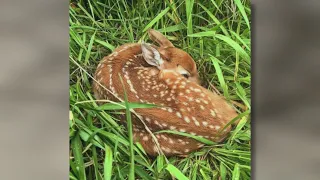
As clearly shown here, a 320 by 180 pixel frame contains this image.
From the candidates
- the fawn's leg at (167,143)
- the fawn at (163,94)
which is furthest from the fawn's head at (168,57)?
the fawn's leg at (167,143)

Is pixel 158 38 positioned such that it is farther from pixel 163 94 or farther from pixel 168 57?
pixel 163 94

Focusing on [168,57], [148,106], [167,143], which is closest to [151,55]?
[168,57]

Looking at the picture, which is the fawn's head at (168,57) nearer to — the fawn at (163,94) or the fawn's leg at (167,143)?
the fawn at (163,94)

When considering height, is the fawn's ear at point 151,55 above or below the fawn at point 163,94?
above

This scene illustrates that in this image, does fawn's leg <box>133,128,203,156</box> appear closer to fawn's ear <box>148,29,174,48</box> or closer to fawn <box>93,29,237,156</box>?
fawn <box>93,29,237,156</box>

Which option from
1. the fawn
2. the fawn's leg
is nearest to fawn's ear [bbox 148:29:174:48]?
the fawn
